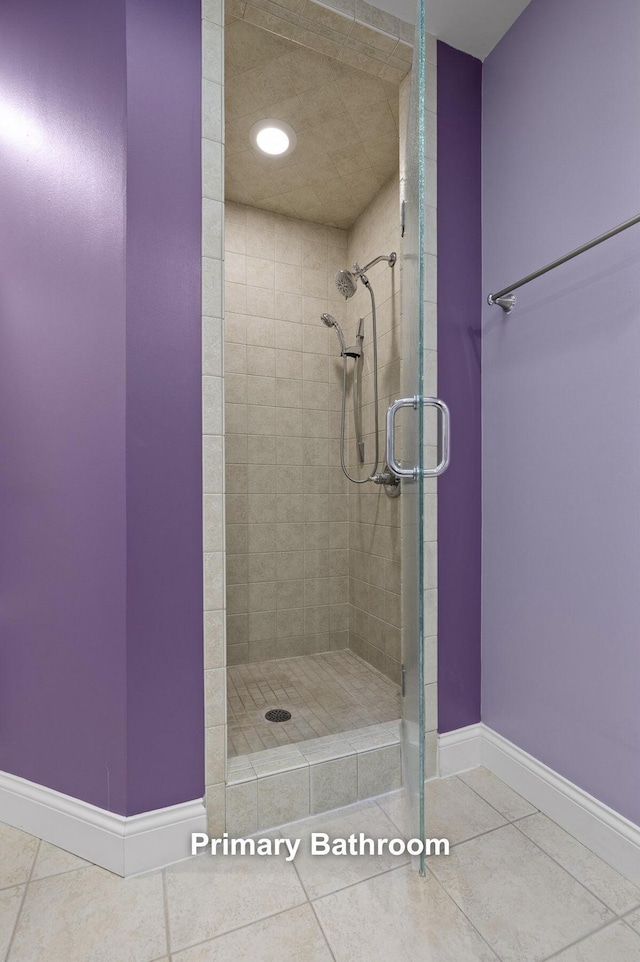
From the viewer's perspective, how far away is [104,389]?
131 centimetres

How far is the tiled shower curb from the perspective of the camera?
141cm

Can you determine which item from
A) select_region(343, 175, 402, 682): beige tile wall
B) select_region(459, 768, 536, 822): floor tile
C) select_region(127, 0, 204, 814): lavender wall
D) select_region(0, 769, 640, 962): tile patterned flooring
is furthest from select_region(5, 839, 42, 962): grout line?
select_region(343, 175, 402, 682): beige tile wall

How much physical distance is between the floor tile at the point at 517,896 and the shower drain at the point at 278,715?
704mm

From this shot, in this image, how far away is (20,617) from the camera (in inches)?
57.3

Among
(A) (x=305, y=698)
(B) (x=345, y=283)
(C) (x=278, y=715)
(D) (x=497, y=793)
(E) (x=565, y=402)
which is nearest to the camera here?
(E) (x=565, y=402)

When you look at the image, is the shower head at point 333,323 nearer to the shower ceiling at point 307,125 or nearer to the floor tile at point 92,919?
the shower ceiling at point 307,125

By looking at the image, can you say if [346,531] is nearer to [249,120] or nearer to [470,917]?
[470,917]

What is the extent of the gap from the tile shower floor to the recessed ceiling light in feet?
7.80

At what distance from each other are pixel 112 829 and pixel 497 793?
118 centimetres

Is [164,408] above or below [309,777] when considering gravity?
above

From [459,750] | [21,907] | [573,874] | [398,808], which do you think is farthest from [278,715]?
[573,874]

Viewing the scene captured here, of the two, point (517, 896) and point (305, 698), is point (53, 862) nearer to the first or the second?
point (305, 698)

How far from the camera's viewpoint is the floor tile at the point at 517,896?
1.09 m

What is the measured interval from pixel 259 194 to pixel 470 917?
2856 millimetres
